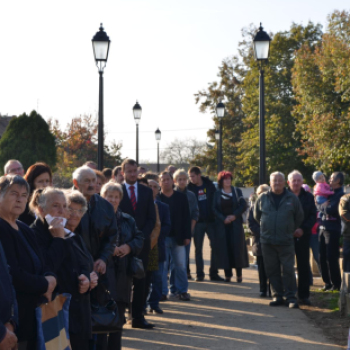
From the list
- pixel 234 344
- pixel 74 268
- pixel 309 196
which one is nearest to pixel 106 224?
pixel 74 268

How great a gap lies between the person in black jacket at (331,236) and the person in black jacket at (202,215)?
227 centimetres

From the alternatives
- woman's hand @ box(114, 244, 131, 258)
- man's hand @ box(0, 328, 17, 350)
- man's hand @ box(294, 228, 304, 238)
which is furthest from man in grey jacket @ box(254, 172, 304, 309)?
man's hand @ box(0, 328, 17, 350)

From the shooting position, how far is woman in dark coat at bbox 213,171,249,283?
13060mm

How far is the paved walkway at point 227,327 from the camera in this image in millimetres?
→ 7934

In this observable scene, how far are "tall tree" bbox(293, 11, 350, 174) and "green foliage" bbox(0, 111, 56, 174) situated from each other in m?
14.0

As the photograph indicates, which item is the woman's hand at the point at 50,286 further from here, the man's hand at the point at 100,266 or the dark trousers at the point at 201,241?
the dark trousers at the point at 201,241

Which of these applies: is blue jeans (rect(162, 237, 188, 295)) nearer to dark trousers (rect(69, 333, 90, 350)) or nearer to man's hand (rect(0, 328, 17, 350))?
dark trousers (rect(69, 333, 90, 350))

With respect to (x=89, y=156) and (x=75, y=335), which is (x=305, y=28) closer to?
(x=89, y=156)

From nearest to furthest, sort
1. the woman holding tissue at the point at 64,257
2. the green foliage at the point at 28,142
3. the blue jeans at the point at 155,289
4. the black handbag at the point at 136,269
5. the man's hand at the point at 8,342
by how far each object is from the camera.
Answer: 1. the man's hand at the point at 8,342
2. the woman holding tissue at the point at 64,257
3. the black handbag at the point at 136,269
4. the blue jeans at the point at 155,289
5. the green foliage at the point at 28,142

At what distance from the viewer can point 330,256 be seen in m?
11.8

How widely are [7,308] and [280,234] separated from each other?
6864 millimetres

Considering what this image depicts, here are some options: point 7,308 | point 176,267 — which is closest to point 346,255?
point 176,267

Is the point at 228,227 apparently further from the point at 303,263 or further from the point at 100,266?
the point at 100,266

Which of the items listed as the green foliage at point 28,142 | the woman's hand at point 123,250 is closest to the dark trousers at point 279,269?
the woman's hand at point 123,250
